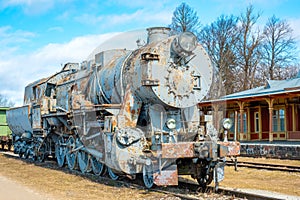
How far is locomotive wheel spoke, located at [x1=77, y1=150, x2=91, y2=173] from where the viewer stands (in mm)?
12898

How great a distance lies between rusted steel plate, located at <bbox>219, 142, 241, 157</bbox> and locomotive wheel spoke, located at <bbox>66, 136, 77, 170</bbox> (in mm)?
5896

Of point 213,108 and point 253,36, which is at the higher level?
point 253,36

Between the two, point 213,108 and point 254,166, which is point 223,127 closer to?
point 213,108

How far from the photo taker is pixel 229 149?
30.6ft

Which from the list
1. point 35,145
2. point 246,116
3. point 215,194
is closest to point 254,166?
point 215,194

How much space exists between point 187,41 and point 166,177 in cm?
319

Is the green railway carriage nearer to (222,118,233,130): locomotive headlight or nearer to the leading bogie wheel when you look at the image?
the leading bogie wheel

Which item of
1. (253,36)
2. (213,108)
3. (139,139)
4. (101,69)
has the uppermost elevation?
(253,36)

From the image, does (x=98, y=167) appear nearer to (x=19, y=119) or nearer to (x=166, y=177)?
(x=166, y=177)

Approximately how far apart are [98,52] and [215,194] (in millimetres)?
5634

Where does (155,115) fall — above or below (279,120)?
below

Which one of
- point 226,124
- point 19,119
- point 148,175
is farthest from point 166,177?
point 19,119

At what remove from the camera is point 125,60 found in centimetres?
1054

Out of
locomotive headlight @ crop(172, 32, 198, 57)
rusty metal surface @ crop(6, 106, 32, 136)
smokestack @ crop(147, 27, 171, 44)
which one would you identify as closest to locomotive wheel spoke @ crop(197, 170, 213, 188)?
locomotive headlight @ crop(172, 32, 198, 57)
